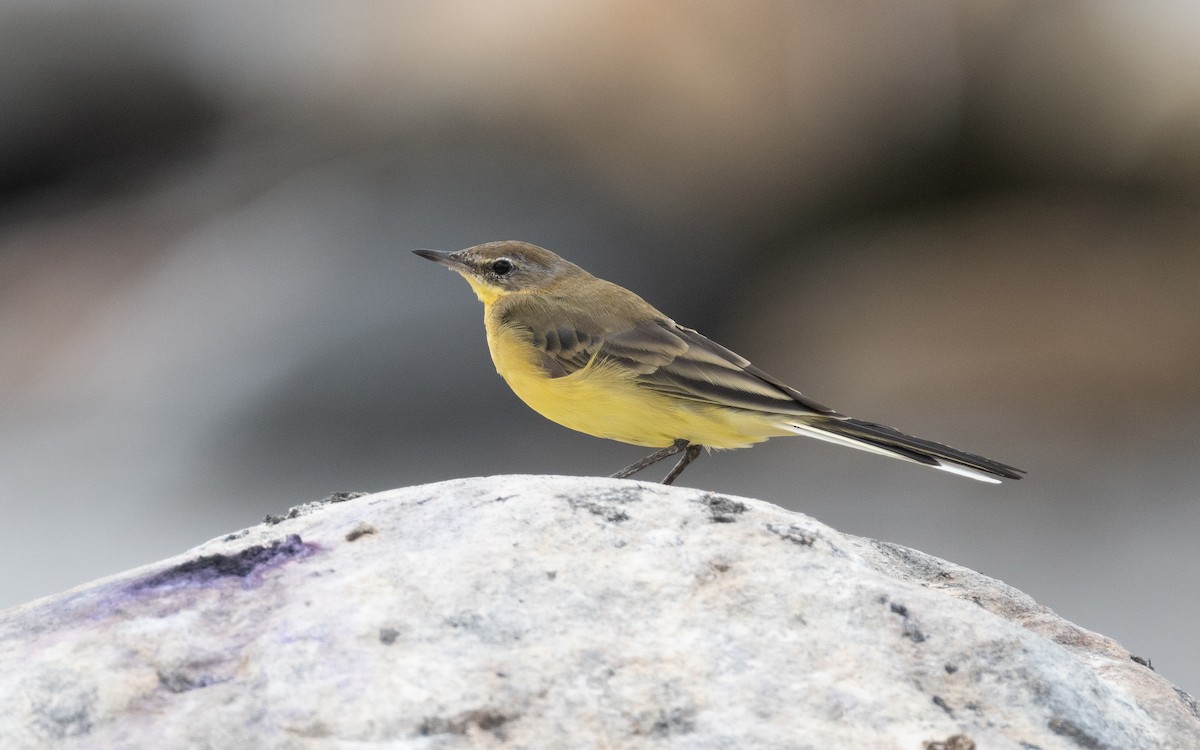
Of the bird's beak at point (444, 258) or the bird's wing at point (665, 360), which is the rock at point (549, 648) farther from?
the bird's beak at point (444, 258)

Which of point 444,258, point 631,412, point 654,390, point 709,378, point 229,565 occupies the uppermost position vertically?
point 444,258

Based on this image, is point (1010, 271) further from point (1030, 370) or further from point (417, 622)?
point (417, 622)

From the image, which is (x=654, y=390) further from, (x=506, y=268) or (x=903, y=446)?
(x=506, y=268)

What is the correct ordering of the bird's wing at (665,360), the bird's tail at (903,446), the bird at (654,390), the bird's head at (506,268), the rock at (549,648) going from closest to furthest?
the rock at (549,648), the bird's tail at (903,446), the bird at (654,390), the bird's wing at (665,360), the bird's head at (506,268)

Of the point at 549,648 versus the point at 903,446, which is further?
the point at 903,446

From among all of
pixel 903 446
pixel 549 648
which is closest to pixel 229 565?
pixel 549 648

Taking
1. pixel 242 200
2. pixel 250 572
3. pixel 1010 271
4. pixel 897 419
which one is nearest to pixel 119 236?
pixel 242 200

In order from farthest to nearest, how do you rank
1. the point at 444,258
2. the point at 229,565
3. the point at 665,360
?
the point at 444,258
the point at 665,360
the point at 229,565

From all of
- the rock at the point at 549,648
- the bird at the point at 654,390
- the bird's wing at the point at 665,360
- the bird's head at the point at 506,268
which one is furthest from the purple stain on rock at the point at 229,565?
the bird's head at the point at 506,268
